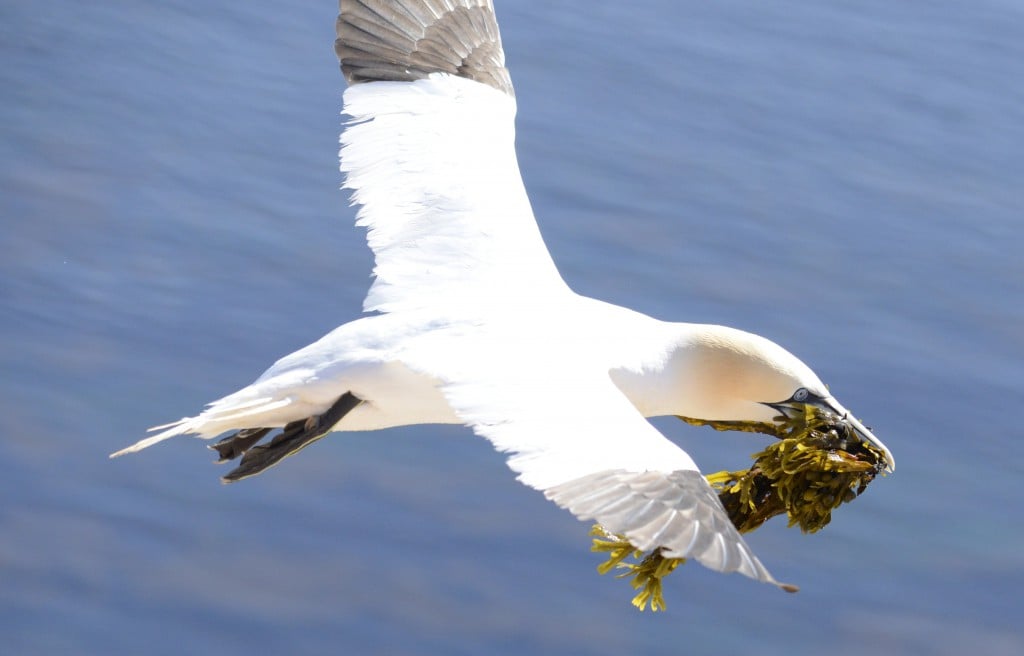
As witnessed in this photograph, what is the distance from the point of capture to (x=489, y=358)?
399 cm

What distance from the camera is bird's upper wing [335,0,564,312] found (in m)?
4.58

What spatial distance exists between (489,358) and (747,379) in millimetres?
A: 711

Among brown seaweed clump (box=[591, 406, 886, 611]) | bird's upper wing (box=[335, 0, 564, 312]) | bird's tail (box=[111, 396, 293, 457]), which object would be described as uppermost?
bird's upper wing (box=[335, 0, 564, 312])

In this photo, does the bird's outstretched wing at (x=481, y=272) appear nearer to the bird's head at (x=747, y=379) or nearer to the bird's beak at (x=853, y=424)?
the bird's head at (x=747, y=379)

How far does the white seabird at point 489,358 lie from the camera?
3.51 metres

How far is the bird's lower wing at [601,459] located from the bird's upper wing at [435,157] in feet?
1.97

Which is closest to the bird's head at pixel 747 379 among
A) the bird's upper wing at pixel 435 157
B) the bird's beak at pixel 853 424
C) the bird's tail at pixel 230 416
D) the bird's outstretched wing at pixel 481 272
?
the bird's beak at pixel 853 424

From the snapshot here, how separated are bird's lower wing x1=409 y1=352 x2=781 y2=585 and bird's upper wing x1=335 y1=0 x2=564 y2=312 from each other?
1.97 ft

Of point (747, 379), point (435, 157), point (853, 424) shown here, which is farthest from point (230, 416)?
point (853, 424)

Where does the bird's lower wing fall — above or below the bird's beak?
below

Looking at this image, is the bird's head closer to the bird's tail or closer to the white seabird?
the white seabird

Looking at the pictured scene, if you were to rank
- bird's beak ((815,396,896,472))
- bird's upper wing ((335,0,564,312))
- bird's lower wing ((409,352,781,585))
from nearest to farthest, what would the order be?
bird's lower wing ((409,352,781,585)) → bird's beak ((815,396,896,472)) → bird's upper wing ((335,0,564,312))

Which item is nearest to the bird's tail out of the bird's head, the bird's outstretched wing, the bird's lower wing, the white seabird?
the white seabird

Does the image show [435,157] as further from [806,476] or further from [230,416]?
[806,476]
